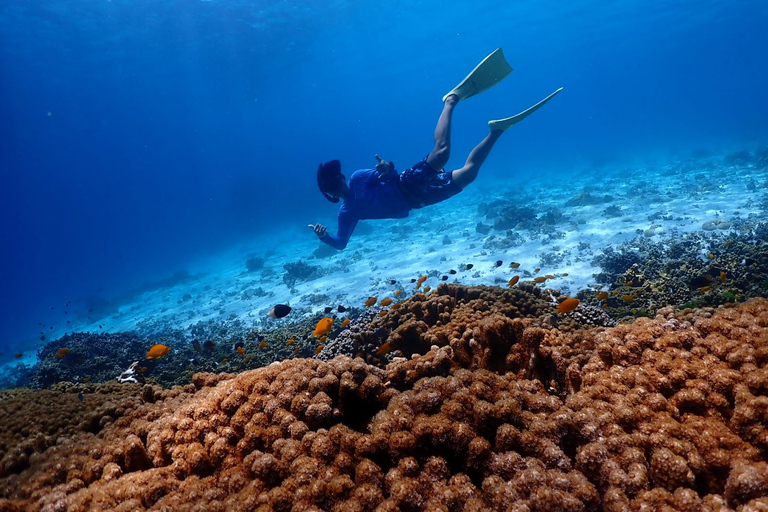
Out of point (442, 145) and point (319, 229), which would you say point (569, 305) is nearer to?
point (442, 145)

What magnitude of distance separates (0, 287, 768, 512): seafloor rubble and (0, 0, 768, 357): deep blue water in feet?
122

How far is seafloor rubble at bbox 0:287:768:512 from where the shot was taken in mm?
2193

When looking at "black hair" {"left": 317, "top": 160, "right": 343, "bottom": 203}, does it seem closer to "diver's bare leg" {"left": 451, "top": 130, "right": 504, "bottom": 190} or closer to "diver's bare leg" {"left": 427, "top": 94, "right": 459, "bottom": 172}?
"diver's bare leg" {"left": 427, "top": 94, "right": 459, "bottom": 172}

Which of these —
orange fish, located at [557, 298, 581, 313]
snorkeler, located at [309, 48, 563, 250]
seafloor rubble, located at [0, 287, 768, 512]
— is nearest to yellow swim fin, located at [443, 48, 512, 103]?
snorkeler, located at [309, 48, 563, 250]

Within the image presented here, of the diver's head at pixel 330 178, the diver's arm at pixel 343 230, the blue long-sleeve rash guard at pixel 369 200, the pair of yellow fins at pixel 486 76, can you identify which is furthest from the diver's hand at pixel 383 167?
the pair of yellow fins at pixel 486 76

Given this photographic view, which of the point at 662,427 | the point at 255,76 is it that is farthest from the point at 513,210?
the point at 255,76

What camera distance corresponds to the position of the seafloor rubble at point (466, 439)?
219cm

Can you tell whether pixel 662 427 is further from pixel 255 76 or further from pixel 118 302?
pixel 255 76

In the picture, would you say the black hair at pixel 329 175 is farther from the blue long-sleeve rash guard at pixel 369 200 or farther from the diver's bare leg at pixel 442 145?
the diver's bare leg at pixel 442 145

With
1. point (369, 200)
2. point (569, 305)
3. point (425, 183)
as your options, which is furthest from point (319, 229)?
point (569, 305)

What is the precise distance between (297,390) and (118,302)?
41.6 meters

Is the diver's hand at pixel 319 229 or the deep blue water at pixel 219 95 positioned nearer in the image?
the diver's hand at pixel 319 229

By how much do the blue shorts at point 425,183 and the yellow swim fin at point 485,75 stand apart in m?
2.22

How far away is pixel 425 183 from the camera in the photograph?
8.65 metres
